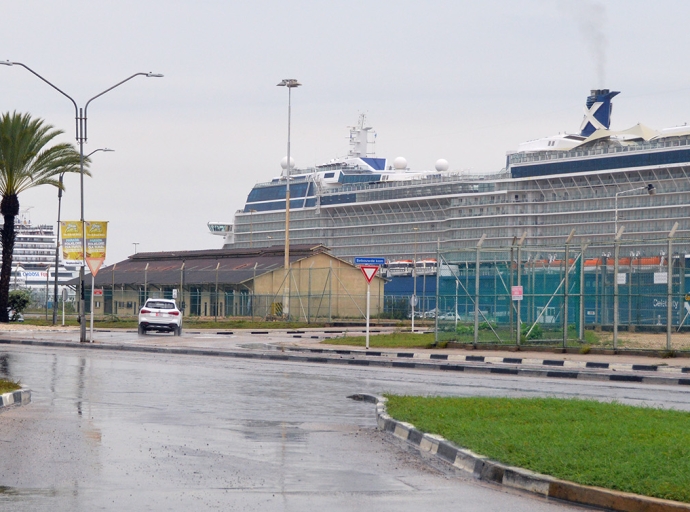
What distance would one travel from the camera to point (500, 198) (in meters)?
Answer: 99.1

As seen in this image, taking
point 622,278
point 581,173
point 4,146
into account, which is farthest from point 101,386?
point 581,173

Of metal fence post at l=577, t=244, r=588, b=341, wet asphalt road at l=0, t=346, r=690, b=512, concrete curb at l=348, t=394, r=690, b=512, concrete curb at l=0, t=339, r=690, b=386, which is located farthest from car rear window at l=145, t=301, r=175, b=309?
concrete curb at l=348, t=394, r=690, b=512

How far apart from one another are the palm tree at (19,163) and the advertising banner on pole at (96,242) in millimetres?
10478

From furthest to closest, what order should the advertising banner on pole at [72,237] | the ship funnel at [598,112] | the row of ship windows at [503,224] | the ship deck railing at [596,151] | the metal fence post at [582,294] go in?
the ship funnel at [598,112] < the ship deck railing at [596,151] < the row of ship windows at [503,224] < the advertising banner on pole at [72,237] < the metal fence post at [582,294]

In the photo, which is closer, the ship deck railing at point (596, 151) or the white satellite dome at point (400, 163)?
the ship deck railing at point (596, 151)

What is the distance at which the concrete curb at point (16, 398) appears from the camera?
13217 millimetres

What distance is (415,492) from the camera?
782cm

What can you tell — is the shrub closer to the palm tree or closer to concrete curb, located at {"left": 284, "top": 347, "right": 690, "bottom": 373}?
the palm tree

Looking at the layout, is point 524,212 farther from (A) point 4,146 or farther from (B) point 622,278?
(B) point 622,278

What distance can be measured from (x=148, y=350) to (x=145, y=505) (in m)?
22.9

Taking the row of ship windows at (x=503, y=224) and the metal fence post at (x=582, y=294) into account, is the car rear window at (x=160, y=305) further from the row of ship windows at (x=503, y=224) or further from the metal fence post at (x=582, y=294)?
the row of ship windows at (x=503, y=224)

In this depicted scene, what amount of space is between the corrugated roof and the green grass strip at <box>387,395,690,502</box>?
54.3 m

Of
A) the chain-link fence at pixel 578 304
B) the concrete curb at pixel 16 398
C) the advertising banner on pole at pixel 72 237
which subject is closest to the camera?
the concrete curb at pixel 16 398

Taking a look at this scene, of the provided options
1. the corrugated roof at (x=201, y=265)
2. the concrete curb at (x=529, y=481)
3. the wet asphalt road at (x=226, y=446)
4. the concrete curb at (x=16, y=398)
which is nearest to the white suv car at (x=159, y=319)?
the wet asphalt road at (x=226, y=446)
